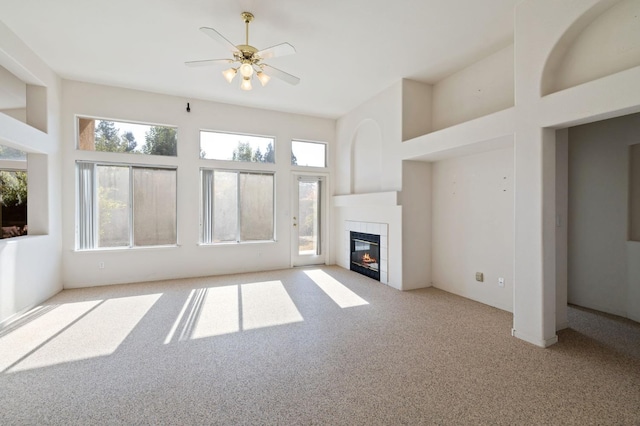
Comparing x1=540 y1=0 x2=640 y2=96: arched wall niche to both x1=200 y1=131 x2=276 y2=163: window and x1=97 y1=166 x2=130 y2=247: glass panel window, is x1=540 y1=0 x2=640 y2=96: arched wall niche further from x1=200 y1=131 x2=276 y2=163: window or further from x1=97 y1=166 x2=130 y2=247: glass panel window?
x1=97 y1=166 x2=130 y2=247: glass panel window

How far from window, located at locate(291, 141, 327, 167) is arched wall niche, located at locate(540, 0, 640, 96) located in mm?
4349

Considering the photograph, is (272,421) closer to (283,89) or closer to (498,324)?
(498,324)

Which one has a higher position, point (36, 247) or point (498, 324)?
point (36, 247)

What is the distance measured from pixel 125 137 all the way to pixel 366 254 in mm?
4808

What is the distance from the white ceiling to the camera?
295 centimetres

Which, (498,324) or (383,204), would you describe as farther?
(383,204)

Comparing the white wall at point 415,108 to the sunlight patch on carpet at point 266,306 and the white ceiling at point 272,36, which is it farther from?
the sunlight patch on carpet at point 266,306

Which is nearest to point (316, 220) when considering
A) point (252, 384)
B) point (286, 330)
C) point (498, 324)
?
point (286, 330)

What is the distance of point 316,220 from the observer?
654 centimetres

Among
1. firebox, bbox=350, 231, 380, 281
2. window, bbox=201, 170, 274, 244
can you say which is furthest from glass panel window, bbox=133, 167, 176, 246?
firebox, bbox=350, 231, 380, 281

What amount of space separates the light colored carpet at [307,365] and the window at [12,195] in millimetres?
1394

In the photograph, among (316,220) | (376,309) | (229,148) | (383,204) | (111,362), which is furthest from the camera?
(316,220)

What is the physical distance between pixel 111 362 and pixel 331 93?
4754 mm

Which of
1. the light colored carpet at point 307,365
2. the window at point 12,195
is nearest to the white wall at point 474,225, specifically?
the light colored carpet at point 307,365
